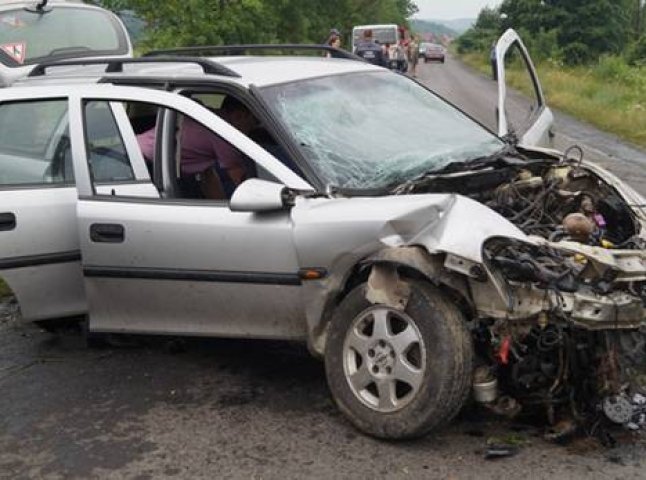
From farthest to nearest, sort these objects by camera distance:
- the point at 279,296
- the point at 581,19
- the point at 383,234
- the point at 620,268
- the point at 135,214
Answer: the point at 581,19 < the point at 135,214 < the point at 279,296 < the point at 383,234 < the point at 620,268

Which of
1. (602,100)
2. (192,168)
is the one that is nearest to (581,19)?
(602,100)

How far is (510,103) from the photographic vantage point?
570cm

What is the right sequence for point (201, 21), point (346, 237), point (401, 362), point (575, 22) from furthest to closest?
point (575, 22), point (201, 21), point (346, 237), point (401, 362)

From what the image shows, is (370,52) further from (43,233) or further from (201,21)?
(43,233)

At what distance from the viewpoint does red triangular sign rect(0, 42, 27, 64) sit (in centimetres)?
685

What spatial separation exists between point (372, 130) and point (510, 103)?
5.98 ft

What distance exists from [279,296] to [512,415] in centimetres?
113

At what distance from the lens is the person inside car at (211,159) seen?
164 inches

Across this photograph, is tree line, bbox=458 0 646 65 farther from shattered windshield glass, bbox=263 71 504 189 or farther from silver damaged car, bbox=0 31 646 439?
silver damaged car, bbox=0 31 646 439

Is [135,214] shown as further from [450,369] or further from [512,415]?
[512,415]

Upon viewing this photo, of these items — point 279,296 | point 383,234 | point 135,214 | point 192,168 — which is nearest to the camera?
point 383,234

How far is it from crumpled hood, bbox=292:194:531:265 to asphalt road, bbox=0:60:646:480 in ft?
2.64

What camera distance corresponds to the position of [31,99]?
4.53m

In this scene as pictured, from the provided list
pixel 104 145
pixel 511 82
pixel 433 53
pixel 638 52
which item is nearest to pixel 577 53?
pixel 638 52
